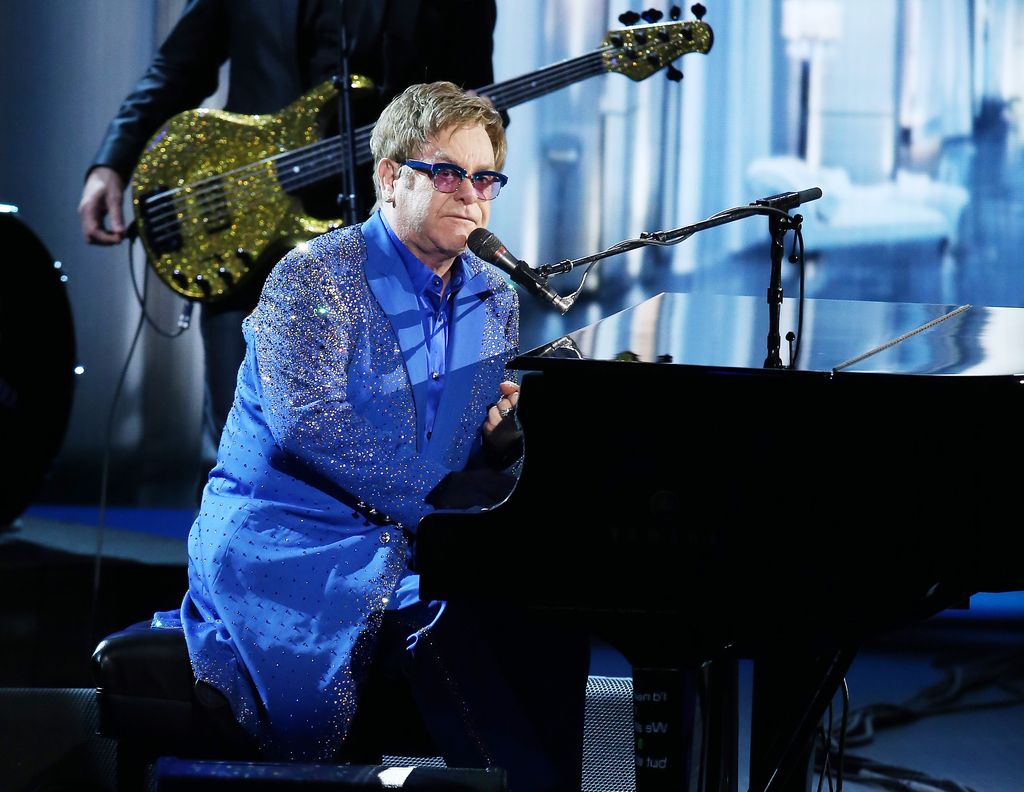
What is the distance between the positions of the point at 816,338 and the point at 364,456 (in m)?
0.76

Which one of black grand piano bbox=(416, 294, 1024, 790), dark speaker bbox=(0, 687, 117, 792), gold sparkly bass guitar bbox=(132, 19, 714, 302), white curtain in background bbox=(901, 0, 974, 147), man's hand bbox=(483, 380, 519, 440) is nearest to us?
black grand piano bbox=(416, 294, 1024, 790)

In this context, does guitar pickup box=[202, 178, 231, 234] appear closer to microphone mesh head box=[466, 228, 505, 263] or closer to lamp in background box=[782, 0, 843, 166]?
microphone mesh head box=[466, 228, 505, 263]

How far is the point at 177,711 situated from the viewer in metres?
2.12

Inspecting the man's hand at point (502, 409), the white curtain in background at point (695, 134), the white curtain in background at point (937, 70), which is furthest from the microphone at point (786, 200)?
the white curtain in background at point (937, 70)

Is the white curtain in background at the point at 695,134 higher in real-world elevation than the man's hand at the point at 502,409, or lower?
higher

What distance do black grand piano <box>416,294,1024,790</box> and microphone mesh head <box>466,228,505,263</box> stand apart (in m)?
0.30

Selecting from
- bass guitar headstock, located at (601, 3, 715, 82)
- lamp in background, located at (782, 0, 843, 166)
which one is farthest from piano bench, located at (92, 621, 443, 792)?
lamp in background, located at (782, 0, 843, 166)

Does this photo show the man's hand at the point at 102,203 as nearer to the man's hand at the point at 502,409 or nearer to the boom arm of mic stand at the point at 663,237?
the man's hand at the point at 502,409

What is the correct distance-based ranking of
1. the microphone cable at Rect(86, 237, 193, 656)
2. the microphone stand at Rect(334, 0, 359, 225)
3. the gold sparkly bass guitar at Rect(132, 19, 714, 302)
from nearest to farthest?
1. the microphone stand at Rect(334, 0, 359, 225)
2. the gold sparkly bass guitar at Rect(132, 19, 714, 302)
3. the microphone cable at Rect(86, 237, 193, 656)

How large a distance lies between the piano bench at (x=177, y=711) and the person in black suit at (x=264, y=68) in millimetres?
1655

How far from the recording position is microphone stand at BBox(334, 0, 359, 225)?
339cm

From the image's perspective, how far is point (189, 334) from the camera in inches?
176

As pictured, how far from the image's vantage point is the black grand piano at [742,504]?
1745mm

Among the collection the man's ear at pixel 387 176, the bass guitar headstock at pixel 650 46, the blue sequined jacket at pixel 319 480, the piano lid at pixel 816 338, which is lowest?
the blue sequined jacket at pixel 319 480
